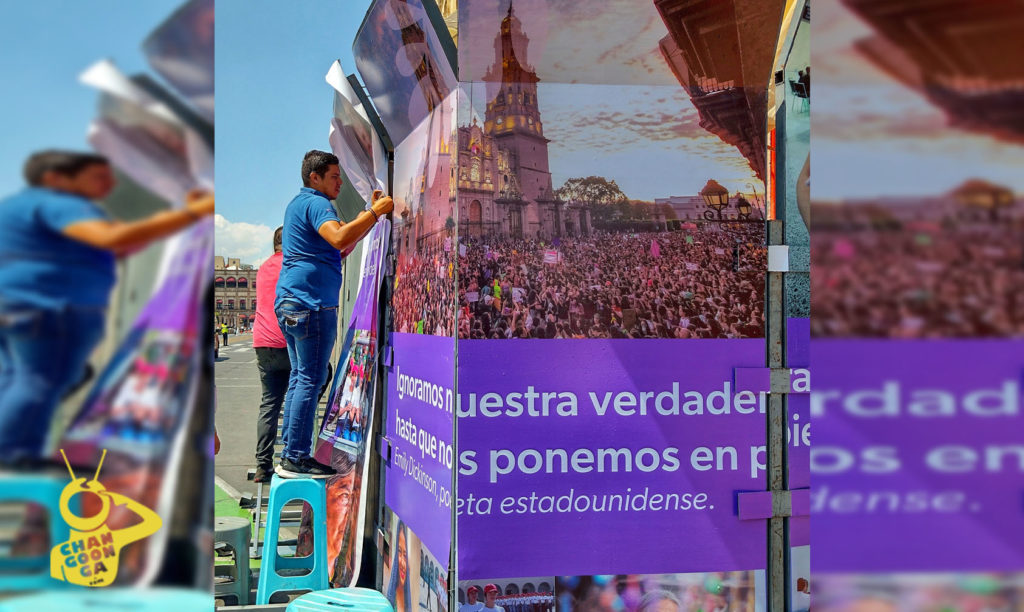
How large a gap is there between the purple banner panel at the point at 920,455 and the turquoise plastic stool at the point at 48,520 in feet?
1.98

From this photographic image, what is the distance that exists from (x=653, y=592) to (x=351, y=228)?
1.89 meters

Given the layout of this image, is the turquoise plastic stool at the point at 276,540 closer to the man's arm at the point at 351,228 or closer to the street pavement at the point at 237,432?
the man's arm at the point at 351,228

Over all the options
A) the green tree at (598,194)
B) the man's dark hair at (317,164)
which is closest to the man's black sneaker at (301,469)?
the man's dark hair at (317,164)

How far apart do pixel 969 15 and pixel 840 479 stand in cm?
33

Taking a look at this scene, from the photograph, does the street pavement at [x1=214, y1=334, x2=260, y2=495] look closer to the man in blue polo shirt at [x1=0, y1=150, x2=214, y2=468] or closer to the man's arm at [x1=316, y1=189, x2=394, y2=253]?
the man's arm at [x1=316, y1=189, x2=394, y2=253]

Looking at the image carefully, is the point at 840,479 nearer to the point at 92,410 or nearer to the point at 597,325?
the point at 92,410

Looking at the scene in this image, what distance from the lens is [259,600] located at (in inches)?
132

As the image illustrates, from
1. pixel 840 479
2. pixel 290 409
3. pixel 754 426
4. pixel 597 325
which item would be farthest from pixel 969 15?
pixel 290 409

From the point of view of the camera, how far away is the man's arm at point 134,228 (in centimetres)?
62

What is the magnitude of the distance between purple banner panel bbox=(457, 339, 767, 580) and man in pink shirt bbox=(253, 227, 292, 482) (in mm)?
1947

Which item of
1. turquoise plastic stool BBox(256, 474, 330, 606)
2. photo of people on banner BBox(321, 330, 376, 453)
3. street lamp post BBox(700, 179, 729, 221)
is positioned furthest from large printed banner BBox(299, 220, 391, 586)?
street lamp post BBox(700, 179, 729, 221)

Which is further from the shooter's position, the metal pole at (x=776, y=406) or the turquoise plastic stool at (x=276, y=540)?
the turquoise plastic stool at (x=276, y=540)

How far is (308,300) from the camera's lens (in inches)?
135

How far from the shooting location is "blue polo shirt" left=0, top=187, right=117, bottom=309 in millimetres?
617
